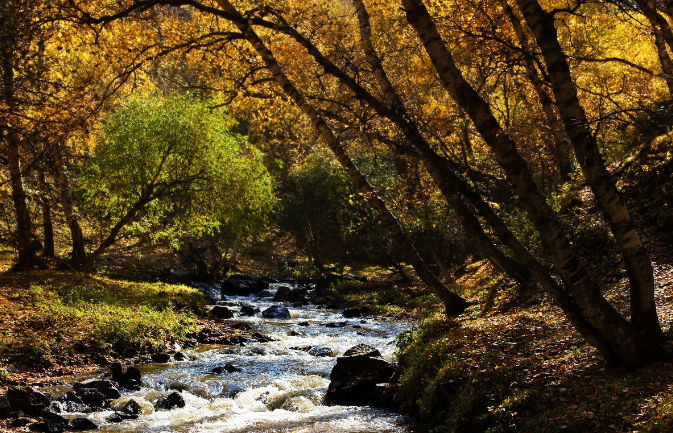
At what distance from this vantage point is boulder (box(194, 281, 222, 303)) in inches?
873

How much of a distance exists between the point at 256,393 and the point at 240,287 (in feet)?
53.8

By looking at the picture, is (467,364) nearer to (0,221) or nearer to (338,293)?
(338,293)

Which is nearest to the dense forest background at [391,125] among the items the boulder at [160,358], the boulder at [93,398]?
the boulder at [93,398]

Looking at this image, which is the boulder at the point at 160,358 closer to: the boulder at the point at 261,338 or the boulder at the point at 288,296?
the boulder at the point at 261,338

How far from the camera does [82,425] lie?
7.40 meters

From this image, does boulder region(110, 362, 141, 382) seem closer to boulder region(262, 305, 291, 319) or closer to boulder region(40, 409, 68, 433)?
boulder region(40, 409, 68, 433)

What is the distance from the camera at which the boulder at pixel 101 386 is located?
869 centimetres

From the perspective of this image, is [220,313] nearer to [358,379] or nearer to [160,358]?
[160,358]

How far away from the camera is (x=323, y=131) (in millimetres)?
9352

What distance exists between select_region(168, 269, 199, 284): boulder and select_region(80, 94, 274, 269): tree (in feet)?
11.2

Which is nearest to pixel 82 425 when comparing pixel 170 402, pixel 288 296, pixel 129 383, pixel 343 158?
pixel 170 402

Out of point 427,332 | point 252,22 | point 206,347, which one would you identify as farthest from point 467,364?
point 206,347

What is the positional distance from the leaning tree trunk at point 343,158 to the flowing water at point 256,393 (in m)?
1.80

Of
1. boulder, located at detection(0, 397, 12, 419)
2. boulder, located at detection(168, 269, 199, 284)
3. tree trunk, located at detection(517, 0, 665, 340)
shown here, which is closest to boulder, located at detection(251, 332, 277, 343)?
boulder, located at detection(0, 397, 12, 419)
